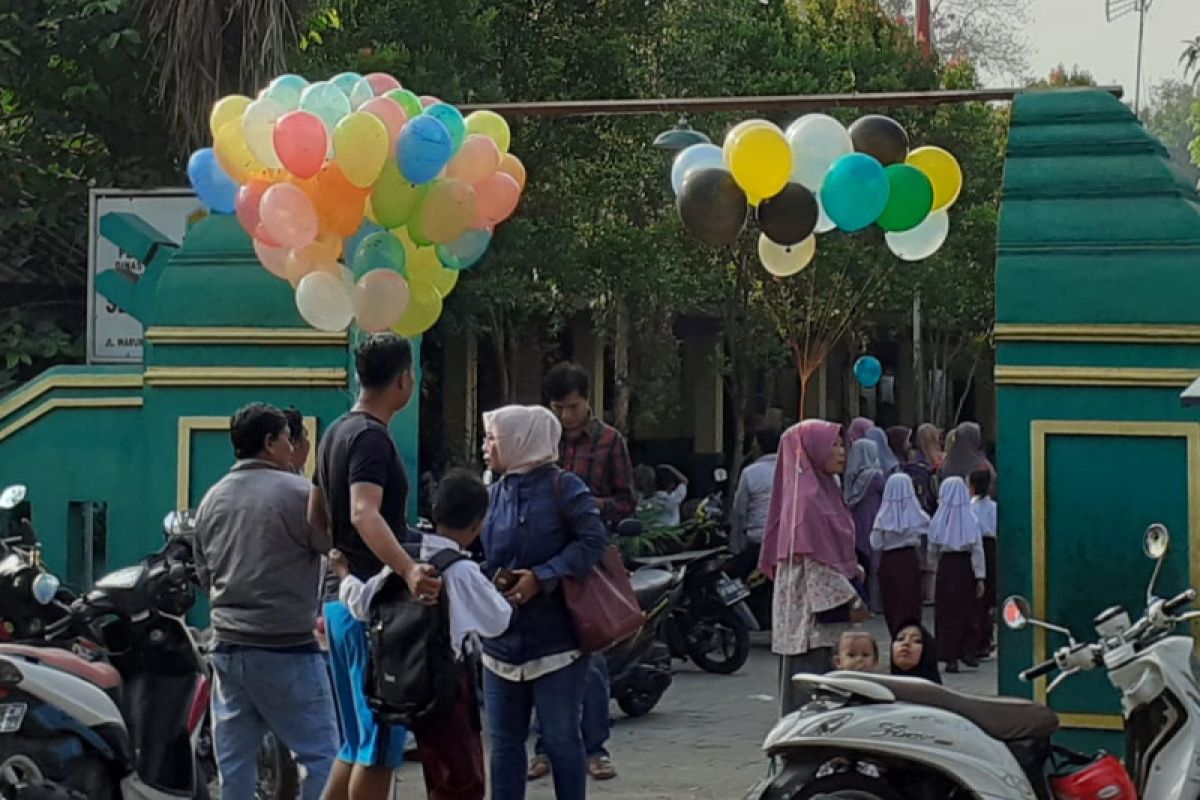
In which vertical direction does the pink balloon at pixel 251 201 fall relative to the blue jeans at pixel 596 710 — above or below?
above

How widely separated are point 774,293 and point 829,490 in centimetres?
1439

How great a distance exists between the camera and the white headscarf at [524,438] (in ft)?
20.5

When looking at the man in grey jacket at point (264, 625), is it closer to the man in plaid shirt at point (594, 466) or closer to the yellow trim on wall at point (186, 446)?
the man in plaid shirt at point (594, 466)

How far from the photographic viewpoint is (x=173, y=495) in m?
9.20

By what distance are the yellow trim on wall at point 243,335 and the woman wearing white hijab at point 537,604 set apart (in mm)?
2811

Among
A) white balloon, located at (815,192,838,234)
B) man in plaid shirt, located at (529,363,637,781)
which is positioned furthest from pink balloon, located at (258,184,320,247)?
white balloon, located at (815,192,838,234)

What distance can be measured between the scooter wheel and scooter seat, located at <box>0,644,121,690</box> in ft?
8.43

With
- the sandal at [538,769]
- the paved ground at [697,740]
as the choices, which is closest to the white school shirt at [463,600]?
the paved ground at [697,740]

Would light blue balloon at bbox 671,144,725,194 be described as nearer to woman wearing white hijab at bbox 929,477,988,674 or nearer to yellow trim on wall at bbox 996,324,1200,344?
yellow trim on wall at bbox 996,324,1200,344

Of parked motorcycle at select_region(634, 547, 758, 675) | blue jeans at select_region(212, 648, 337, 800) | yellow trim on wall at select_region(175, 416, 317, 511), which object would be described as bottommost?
parked motorcycle at select_region(634, 547, 758, 675)

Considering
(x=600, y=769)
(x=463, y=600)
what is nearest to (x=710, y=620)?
(x=600, y=769)

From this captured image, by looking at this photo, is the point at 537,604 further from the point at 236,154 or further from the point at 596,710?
the point at 236,154

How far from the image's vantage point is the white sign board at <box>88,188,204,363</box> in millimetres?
10539

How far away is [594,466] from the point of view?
8164 mm
